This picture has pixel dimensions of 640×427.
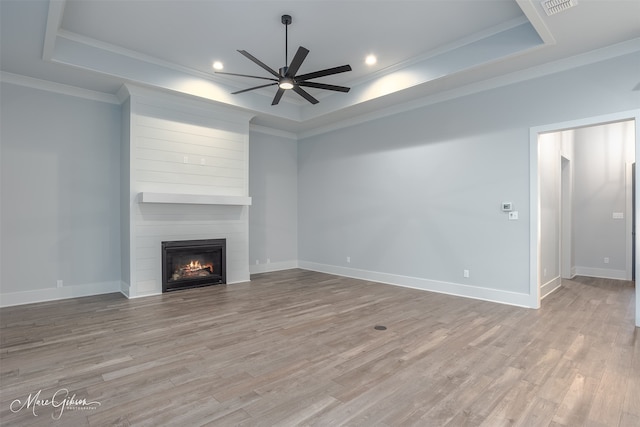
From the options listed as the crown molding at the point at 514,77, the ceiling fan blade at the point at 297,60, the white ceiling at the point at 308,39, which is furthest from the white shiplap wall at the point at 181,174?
the ceiling fan blade at the point at 297,60

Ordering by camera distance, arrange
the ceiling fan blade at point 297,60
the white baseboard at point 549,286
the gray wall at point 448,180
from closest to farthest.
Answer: the ceiling fan blade at point 297,60
the gray wall at point 448,180
the white baseboard at point 549,286

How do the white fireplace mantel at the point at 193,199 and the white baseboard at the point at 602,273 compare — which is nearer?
the white fireplace mantel at the point at 193,199

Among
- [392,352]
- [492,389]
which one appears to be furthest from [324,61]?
[492,389]

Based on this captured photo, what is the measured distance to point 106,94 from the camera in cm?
533

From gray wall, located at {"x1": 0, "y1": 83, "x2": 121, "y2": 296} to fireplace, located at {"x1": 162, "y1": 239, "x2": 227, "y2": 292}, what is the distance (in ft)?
2.77

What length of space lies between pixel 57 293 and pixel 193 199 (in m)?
2.33

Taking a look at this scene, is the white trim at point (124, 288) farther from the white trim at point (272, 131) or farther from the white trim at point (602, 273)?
the white trim at point (602, 273)

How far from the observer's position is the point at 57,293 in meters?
4.89

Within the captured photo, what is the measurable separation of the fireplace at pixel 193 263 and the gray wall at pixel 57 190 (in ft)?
2.77

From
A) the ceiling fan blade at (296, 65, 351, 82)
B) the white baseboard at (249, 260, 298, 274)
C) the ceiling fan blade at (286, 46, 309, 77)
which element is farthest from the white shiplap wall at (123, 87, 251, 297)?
the ceiling fan blade at (296, 65, 351, 82)

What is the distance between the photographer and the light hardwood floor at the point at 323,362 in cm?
211

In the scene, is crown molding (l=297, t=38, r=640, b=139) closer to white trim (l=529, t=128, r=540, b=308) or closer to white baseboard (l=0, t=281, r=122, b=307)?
white trim (l=529, t=128, r=540, b=308)

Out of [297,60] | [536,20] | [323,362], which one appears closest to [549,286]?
[536,20]

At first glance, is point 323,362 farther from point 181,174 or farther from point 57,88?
point 57,88
